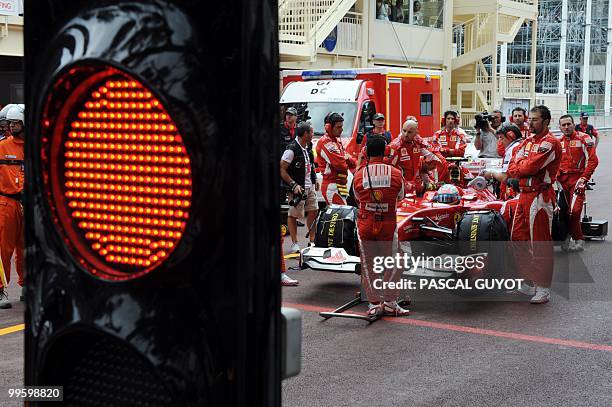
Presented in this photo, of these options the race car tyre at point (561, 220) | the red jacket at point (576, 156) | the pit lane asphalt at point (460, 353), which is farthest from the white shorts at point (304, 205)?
the red jacket at point (576, 156)

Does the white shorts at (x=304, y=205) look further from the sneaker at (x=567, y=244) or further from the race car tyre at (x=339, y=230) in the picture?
the sneaker at (x=567, y=244)

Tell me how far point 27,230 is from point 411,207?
29.4 feet

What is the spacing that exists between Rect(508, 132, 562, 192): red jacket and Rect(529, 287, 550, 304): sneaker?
1.13 m

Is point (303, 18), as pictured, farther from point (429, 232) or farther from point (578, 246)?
point (429, 232)

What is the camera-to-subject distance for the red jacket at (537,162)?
30.7 feet

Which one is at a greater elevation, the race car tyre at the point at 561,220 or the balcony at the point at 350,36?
the balcony at the point at 350,36

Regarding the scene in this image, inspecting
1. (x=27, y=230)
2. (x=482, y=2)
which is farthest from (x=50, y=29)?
(x=482, y=2)

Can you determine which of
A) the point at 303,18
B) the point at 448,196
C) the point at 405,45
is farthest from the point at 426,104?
the point at 405,45

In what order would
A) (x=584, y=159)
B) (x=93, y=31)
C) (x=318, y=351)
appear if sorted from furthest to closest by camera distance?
1. (x=584, y=159)
2. (x=318, y=351)
3. (x=93, y=31)

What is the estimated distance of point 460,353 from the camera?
747 centimetres

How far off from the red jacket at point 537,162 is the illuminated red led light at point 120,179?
8417 millimetres

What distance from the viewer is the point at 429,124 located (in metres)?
21.9

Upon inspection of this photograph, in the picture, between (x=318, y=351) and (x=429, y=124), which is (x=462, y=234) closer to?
(x=318, y=351)

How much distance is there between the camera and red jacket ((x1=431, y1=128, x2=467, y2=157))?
16.0 metres
